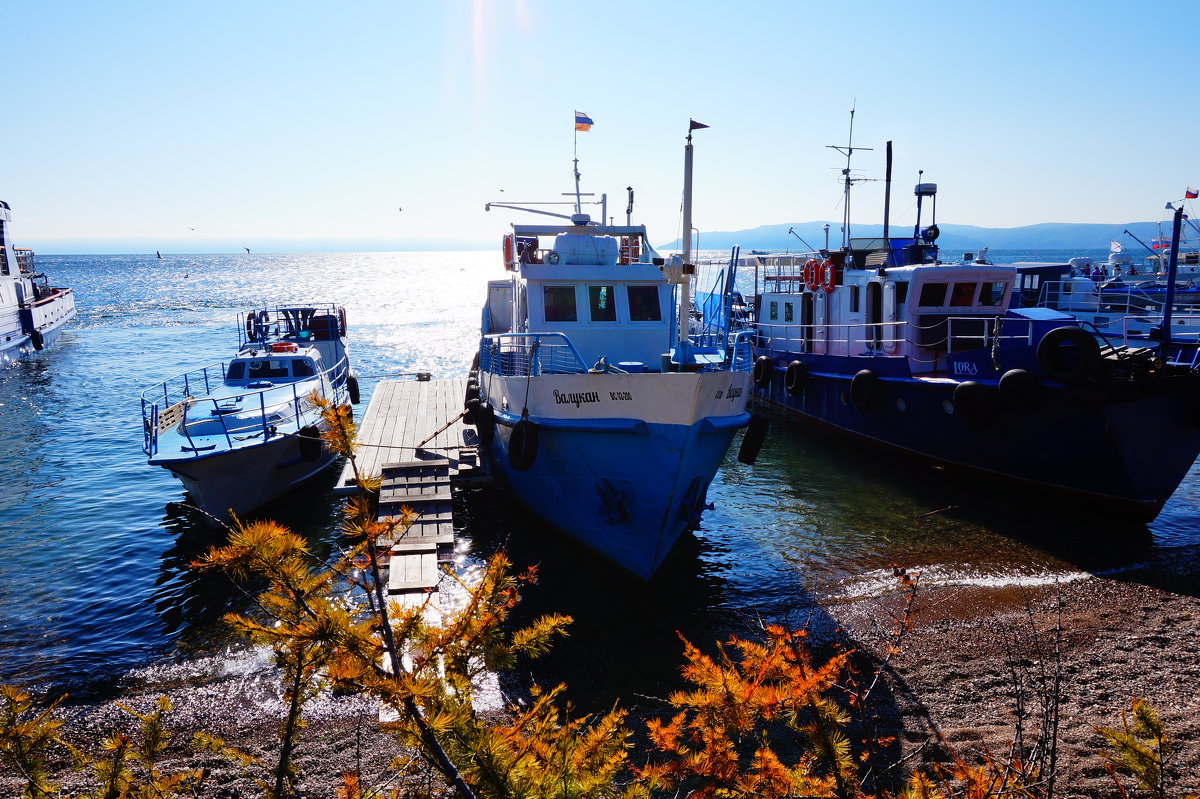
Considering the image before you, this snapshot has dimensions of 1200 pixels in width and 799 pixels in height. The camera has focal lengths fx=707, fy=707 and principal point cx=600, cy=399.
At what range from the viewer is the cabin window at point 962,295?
17656 mm

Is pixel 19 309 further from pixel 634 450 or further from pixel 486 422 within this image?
pixel 634 450

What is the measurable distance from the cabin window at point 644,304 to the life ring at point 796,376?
8352mm

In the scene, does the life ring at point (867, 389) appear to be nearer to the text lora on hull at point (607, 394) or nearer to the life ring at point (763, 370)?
the life ring at point (763, 370)

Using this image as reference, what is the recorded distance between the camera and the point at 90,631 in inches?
379

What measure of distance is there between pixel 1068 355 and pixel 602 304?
8.47 metres

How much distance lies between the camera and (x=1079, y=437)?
12.8 m

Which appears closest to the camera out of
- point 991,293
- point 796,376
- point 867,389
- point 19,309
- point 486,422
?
point 486,422

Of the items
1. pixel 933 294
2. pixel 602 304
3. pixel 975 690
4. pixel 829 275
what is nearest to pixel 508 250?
pixel 602 304

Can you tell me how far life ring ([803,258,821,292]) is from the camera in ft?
67.0

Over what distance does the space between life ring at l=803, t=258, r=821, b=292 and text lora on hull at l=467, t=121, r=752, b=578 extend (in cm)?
802

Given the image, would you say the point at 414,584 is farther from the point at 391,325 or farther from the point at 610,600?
the point at 391,325

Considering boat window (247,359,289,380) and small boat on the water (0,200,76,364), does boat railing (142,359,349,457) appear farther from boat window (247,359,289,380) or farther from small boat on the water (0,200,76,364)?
small boat on the water (0,200,76,364)

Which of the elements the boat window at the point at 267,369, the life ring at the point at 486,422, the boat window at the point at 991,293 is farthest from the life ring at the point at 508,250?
the boat window at the point at 991,293

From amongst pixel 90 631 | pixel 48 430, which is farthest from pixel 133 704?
pixel 48 430
